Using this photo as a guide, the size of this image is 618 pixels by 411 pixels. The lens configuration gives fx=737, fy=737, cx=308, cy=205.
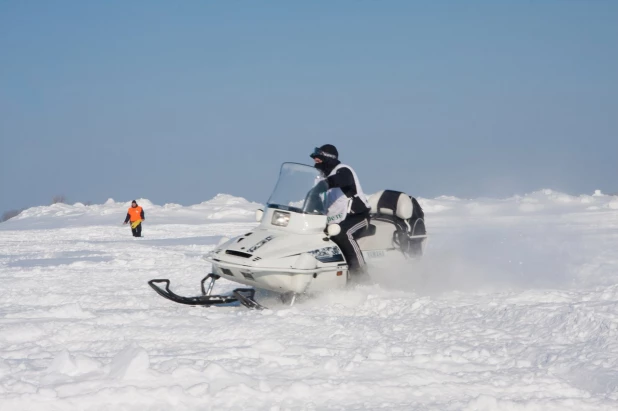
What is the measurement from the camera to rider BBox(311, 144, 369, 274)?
7883 mm

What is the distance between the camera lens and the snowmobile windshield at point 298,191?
7.75 m

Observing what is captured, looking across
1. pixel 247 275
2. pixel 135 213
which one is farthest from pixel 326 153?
pixel 135 213

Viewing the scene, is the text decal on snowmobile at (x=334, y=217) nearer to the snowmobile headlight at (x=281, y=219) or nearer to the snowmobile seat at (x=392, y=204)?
the snowmobile headlight at (x=281, y=219)

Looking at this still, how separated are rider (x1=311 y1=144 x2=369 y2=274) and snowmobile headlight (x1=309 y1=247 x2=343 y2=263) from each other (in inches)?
4.5

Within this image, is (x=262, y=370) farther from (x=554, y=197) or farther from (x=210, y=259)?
(x=554, y=197)

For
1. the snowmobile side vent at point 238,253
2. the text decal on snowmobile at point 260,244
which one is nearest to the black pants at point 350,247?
the text decal on snowmobile at point 260,244

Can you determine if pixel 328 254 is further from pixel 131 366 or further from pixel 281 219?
pixel 131 366

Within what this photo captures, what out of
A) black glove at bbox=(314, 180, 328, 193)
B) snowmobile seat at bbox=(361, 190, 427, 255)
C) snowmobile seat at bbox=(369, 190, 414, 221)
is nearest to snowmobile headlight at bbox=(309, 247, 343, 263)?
black glove at bbox=(314, 180, 328, 193)

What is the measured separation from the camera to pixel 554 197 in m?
33.0

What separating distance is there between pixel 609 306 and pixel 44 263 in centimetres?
1025

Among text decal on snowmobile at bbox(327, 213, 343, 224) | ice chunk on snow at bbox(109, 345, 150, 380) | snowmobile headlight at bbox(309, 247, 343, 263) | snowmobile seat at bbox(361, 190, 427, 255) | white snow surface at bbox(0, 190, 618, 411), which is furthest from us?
snowmobile seat at bbox(361, 190, 427, 255)

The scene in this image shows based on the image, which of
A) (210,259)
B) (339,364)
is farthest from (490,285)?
(339,364)

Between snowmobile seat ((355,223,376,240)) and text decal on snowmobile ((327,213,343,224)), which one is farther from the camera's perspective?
snowmobile seat ((355,223,376,240))

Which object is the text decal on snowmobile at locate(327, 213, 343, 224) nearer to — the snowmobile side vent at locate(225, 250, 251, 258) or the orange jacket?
the snowmobile side vent at locate(225, 250, 251, 258)
